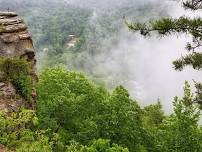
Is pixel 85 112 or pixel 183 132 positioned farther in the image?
pixel 85 112

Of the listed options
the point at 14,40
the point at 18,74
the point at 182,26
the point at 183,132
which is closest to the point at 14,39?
the point at 14,40

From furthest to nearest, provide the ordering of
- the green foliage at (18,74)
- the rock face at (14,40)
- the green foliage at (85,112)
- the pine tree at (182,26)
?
1. the green foliage at (85,112)
2. the rock face at (14,40)
3. the green foliage at (18,74)
4. the pine tree at (182,26)

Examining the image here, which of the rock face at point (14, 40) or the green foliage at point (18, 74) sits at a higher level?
A: the rock face at point (14, 40)

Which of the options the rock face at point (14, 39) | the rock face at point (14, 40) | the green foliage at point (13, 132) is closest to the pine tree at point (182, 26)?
the green foliage at point (13, 132)

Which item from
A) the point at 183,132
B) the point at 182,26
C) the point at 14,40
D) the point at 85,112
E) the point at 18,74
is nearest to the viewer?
the point at 182,26

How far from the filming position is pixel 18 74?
33156 millimetres

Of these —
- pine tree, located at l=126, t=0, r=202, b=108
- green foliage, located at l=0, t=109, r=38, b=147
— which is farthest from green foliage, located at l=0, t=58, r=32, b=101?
pine tree, located at l=126, t=0, r=202, b=108

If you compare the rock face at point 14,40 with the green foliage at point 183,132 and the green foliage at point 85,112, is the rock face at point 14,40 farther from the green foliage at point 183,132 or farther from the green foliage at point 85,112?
the green foliage at point 183,132

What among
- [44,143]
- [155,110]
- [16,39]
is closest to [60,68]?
[16,39]

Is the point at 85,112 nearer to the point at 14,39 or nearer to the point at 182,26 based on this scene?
the point at 14,39

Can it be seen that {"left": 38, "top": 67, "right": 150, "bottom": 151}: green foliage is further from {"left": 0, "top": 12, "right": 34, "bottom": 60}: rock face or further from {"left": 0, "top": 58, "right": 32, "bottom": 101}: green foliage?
{"left": 0, "top": 58, "right": 32, "bottom": 101}: green foliage

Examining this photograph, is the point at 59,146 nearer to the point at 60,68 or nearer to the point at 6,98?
the point at 6,98

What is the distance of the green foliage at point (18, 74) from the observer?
32.5m

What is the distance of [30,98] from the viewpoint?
3384 centimetres
